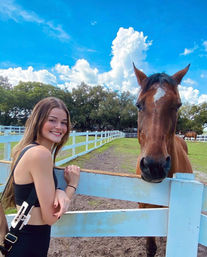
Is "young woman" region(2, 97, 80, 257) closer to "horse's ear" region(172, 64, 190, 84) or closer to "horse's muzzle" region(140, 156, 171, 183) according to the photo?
"horse's muzzle" region(140, 156, 171, 183)

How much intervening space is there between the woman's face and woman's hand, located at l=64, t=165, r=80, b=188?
25 cm

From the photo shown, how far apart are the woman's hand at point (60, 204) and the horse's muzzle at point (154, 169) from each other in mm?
595

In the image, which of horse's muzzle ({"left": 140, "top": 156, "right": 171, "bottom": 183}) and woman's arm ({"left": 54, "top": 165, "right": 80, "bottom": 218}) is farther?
horse's muzzle ({"left": 140, "top": 156, "right": 171, "bottom": 183})

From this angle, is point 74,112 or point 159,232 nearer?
point 159,232

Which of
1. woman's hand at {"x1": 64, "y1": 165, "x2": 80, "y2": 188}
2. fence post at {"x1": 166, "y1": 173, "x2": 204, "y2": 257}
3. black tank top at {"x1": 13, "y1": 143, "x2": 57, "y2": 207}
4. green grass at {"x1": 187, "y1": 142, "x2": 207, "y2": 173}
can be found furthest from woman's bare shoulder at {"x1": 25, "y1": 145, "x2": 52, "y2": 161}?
green grass at {"x1": 187, "y1": 142, "x2": 207, "y2": 173}

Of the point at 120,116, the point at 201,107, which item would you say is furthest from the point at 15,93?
the point at 201,107

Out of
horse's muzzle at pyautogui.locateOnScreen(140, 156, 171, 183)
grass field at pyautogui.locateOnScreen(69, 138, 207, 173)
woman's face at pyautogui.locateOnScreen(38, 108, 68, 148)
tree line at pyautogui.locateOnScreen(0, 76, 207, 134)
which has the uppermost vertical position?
tree line at pyautogui.locateOnScreen(0, 76, 207, 134)

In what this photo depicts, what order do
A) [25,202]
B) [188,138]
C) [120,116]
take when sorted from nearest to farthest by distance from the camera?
[25,202], [188,138], [120,116]

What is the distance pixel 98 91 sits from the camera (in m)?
48.6

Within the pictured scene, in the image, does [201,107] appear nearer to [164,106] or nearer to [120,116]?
[120,116]

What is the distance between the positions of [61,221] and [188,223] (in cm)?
99

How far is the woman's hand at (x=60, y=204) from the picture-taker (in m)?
0.95

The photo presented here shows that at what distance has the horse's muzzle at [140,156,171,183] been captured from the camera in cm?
119

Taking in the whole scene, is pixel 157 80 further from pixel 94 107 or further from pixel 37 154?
pixel 94 107
